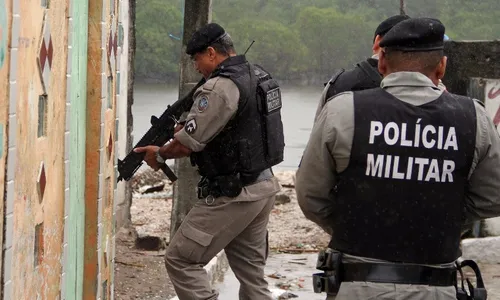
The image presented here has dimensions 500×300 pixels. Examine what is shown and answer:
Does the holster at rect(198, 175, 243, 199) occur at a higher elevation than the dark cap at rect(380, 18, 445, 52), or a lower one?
lower

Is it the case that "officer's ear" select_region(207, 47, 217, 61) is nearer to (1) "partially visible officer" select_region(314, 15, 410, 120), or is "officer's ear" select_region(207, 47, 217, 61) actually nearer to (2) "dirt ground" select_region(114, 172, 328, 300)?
(1) "partially visible officer" select_region(314, 15, 410, 120)

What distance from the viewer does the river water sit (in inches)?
575

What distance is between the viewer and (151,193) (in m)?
13.0

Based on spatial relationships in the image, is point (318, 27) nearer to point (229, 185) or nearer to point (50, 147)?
point (229, 185)

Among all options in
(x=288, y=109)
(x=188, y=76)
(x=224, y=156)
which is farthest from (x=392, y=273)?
(x=288, y=109)

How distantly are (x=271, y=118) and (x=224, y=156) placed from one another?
34 centimetres

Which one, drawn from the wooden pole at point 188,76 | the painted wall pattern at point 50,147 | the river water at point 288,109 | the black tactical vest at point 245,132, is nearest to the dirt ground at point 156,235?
the wooden pole at point 188,76

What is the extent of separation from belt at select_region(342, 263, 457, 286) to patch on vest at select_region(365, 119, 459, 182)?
299mm

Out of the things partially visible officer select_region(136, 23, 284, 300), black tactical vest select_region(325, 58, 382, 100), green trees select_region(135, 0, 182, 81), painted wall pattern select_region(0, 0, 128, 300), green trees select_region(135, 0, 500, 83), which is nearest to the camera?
painted wall pattern select_region(0, 0, 128, 300)

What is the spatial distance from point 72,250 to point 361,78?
1658mm

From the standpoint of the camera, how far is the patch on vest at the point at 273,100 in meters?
5.97

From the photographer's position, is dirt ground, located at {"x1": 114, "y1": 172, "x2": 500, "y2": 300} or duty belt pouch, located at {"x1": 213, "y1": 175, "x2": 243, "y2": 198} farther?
dirt ground, located at {"x1": 114, "y1": 172, "x2": 500, "y2": 300}

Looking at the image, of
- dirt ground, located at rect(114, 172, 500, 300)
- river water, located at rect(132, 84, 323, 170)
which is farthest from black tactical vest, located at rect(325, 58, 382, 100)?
river water, located at rect(132, 84, 323, 170)

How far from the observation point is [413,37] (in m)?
3.66
